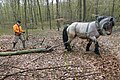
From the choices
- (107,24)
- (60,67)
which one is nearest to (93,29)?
(107,24)

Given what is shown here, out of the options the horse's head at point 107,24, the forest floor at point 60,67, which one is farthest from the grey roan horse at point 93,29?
the forest floor at point 60,67

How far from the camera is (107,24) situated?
36.6 ft

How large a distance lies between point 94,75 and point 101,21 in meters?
4.43

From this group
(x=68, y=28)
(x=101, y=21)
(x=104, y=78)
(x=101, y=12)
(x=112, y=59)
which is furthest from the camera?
(x=101, y=12)

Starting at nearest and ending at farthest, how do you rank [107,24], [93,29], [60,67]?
1. [60,67]
2. [107,24]
3. [93,29]

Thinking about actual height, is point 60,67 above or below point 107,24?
below

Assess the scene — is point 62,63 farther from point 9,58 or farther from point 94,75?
point 9,58

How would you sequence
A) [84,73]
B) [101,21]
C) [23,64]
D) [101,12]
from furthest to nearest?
[101,12], [101,21], [23,64], [84,73]

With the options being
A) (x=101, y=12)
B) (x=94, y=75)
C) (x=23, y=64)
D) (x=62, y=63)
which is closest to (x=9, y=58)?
(x=23, y=64)

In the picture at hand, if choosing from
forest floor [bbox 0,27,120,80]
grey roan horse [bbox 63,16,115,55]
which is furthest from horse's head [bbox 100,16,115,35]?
forest floor [bbox 0,27,120,80]

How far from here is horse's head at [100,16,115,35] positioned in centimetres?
1107

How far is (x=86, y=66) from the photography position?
352 inches

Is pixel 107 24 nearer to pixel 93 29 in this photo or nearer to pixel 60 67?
pixel 93 29

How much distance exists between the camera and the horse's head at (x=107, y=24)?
1107 cm
